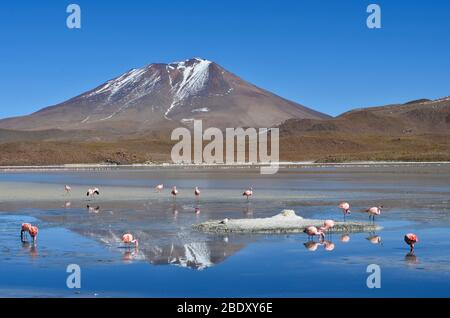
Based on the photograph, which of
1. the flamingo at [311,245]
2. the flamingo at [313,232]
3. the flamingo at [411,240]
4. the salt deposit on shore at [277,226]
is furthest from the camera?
the salt deposit on shore at [277,226]

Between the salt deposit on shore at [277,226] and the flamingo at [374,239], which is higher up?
the salt deposit on shore at [277,226]

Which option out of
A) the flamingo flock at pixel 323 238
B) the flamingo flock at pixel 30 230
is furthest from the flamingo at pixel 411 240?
the flamingo flock at pixel 30 230

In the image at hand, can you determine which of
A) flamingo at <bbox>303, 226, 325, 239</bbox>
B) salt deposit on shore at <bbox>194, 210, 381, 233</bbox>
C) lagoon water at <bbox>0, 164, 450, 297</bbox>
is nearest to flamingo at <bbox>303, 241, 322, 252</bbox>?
lagoon water at <bbox>0, 164, 450, 297</bbox>

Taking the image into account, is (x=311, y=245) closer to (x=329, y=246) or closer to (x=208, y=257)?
(x=329, y=246)

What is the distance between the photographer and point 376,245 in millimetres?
15945

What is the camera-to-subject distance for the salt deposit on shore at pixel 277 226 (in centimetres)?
1841

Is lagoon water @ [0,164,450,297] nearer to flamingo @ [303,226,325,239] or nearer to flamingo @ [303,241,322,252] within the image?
flamingo @ [303,241,322,252]

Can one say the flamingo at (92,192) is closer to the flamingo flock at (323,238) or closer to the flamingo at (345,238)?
the flamingo flock at (323,238)

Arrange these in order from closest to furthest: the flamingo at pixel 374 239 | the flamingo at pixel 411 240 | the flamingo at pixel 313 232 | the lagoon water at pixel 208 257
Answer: the lagoon water at pixel 208 257 < the flamingo at pixel 411 240 < the flamingo at pixel 313 232 < the flamingo at pixel 374 239

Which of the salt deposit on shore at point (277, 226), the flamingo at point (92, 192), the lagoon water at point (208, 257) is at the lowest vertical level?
Result: the lagoon water at point (208, 257)

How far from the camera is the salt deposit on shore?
60.4 ft

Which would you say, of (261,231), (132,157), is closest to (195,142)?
(132,157)

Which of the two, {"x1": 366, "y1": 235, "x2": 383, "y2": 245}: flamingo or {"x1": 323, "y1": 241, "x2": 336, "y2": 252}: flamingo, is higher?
{"x1": 366, "y1": 235, "x2": 383, "y2": 245}: flamingo

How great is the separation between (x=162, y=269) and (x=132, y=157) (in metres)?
100
